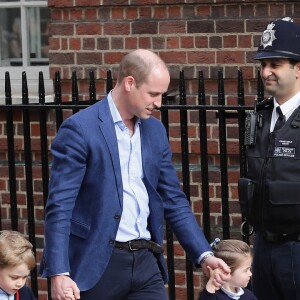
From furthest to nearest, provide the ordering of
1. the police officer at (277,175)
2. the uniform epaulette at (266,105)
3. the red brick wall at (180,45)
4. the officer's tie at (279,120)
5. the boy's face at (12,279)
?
the red brick wall at (180,45)
the uniform epaulette at (266,105)
the officer's tie at (279,120)
the police officer at (277,175)
the boy's face at (12,279)

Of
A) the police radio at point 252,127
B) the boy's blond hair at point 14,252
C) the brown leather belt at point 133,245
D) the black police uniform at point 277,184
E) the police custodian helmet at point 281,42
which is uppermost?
the police custodian helmet at point 281,42

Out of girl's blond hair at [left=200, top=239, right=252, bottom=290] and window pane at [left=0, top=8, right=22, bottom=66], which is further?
window pane at [left=0, top=8, right=22, bottom=66]

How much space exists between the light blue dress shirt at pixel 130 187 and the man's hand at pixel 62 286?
0.32 meters

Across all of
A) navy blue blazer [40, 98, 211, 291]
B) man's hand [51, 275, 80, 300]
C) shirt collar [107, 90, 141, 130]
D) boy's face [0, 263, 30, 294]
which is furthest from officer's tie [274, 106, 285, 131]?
boy's face [0, 263, 30, 294]

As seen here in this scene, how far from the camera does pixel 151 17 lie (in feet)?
23.9

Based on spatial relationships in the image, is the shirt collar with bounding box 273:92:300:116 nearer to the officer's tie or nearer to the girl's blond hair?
the officer's tie

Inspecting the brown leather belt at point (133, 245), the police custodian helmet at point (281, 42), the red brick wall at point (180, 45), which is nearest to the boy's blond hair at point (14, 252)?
the brown leather belt at point (133, 245)

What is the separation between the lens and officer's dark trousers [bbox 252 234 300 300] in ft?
16.2

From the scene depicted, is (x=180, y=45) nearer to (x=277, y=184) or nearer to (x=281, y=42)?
(x=281, y=42)

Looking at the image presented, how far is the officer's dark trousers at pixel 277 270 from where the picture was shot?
4949mm

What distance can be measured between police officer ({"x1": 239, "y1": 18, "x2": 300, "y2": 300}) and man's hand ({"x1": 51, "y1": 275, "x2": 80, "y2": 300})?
1.01m

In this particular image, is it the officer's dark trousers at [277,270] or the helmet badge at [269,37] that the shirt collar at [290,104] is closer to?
the helmet badge at [269,37]

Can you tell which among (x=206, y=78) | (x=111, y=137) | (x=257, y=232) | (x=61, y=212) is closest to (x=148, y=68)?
(x=111, y=137)

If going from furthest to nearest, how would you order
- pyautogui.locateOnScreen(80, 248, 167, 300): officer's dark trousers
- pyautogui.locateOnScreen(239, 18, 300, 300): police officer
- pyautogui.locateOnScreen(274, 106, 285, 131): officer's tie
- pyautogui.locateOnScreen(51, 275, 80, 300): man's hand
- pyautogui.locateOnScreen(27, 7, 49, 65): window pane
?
pyautogui.locateOnScreen(27, 7, 49, 65): window pane
pyautogui.locateOnScreen(274, 106, 285, 131): officer's tie
pyautogui.locateOnScreen(239, 18, 300, 300): police officer
pyautogui.locateOnScreen(80, 248, 167, 300): officer's dark trousers
pyautogui.locateOnScreen(51, 275, 80, 300): man's hand
